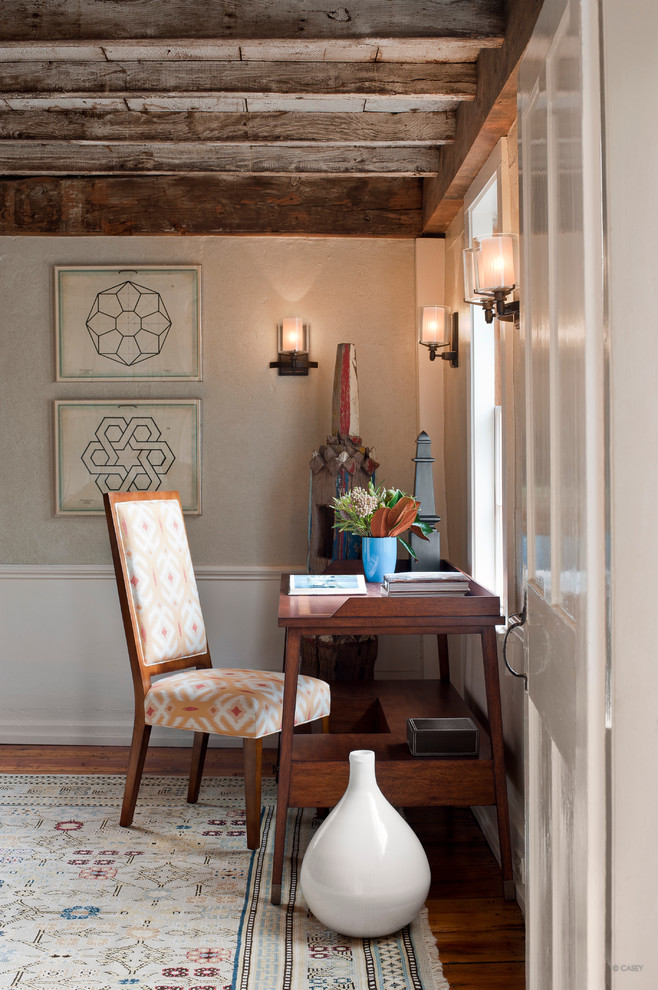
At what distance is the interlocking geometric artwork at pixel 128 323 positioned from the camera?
374cm

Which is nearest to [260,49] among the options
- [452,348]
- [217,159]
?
[217,159]

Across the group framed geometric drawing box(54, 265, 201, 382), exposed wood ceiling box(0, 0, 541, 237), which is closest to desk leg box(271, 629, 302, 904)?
exposed wood ceiling box(0, 0, 541, 237)

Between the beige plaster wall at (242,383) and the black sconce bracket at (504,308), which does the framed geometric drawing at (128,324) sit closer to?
the beige plaster wall at (242,383)

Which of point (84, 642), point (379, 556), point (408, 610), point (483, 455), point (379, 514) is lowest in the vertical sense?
point (84, 642)

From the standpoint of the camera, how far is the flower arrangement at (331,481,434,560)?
286cm

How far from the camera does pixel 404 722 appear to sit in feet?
9.04

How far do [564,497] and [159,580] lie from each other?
2.08 meters

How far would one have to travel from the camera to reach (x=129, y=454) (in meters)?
3.76

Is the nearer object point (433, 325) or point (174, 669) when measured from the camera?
point (174, 669)

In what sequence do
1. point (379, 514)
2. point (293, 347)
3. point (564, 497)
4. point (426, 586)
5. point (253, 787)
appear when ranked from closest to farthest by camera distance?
point (564, 497) → point (426, 586) → point (253, 787) → point (379, 514) → point (293, 347)

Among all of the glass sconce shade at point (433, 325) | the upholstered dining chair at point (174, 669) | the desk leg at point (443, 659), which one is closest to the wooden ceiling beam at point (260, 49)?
the glass sconce shade at point (433, 325)

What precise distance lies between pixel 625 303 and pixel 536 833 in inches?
36.9

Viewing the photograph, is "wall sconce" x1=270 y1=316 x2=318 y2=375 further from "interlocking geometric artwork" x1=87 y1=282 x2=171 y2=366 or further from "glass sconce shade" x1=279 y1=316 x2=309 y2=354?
"interlocking geometric artwork" x1=87 y1=282 x2=171 y2=366

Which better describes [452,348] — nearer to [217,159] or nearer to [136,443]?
[217,159]
